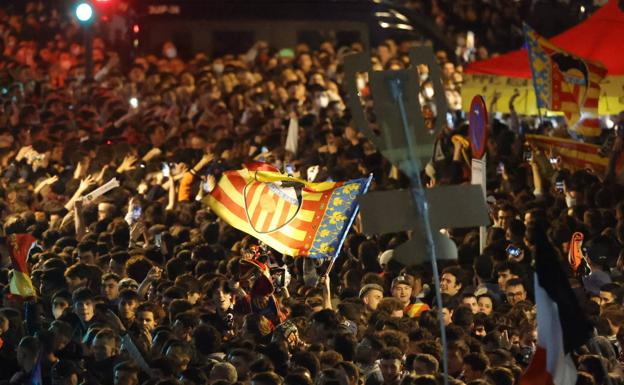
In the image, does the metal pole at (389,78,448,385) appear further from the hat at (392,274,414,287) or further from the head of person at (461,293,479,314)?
the hat at (392,274,414,287)

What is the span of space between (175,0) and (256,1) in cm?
129

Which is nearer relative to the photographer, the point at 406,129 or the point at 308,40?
the point at 406,129

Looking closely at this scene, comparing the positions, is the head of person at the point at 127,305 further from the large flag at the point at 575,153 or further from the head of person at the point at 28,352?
the large flag at the point at 575,153

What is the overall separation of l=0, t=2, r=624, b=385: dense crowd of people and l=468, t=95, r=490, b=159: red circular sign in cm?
68

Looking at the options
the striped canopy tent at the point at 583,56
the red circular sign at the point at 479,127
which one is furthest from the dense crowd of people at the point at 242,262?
the striped canopy tent at the point at 583,56

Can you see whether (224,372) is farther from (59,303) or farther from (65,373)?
(59,303)

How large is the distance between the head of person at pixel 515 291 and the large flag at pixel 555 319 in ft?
12.8

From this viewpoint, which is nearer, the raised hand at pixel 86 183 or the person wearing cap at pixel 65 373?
the person wearing cap at pixel 65 373

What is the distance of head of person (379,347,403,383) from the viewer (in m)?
11.2

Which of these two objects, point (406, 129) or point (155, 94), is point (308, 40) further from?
point (406, 129)

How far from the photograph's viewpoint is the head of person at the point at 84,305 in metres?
13.3

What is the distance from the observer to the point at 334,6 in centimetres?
2919

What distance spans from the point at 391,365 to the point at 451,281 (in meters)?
2.75

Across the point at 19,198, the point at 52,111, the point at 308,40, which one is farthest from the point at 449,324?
the point at 308,40
